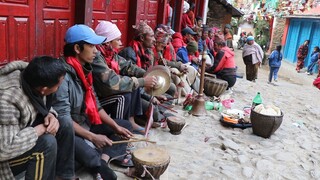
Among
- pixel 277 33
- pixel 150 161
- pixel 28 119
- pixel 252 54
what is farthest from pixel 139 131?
pixel 277 33

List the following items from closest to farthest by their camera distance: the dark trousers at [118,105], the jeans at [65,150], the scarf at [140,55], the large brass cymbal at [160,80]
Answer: the jeans at [65,150]
the dark trousers at [118,105]
the large brass cymbal at [160,80]
the scarf at [140,55]

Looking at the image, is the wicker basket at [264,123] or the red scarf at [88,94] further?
the wicker basket at [264,123]

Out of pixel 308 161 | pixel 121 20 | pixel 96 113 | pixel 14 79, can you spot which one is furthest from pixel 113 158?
pixel 121 20

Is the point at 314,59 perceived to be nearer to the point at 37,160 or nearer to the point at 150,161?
the point at 150,161

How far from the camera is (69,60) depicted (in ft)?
8.90

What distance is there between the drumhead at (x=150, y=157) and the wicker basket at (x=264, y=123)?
2.32m

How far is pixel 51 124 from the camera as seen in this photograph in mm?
2133

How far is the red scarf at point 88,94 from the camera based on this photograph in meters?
2.72

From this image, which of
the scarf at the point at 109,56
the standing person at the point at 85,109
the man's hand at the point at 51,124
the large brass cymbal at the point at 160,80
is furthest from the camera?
the large brass cymbal at the point at 160,80

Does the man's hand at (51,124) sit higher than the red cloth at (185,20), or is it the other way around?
the red cloth at (185,20)

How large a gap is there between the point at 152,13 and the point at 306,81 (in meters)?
10.6

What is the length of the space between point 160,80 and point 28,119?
84.3 inches

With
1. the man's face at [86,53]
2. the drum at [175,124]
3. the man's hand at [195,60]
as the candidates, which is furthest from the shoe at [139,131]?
the man's hand at [195,60]

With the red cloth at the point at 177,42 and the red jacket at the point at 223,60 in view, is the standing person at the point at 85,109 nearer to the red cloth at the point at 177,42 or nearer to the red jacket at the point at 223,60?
the red cloth at the point at 177,42
